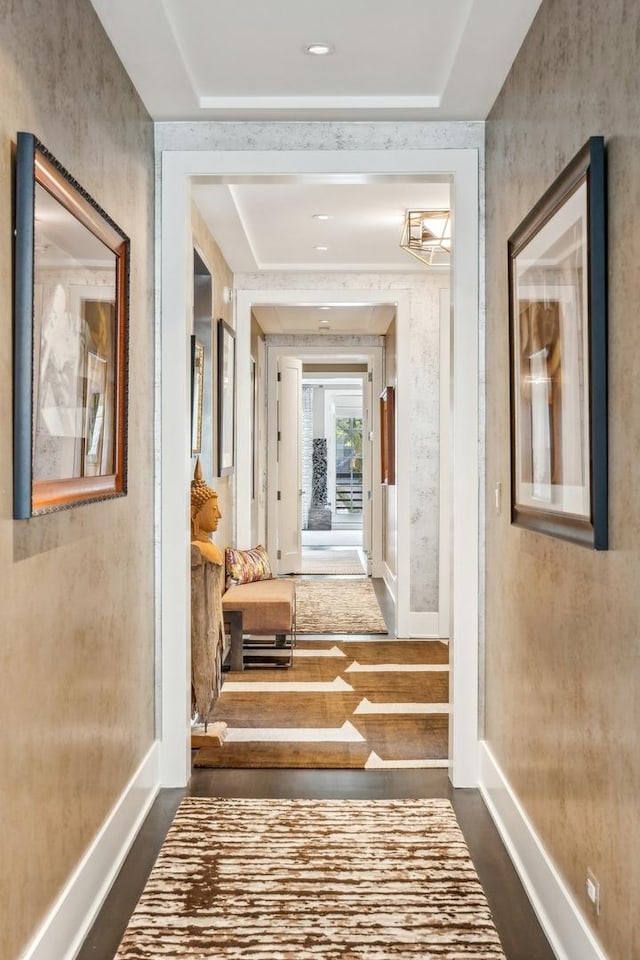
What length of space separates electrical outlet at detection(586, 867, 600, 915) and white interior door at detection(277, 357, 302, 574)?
721 centimetres

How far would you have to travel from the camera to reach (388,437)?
786 cm

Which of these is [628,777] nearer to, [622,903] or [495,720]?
[622,903]

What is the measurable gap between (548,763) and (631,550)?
931mm

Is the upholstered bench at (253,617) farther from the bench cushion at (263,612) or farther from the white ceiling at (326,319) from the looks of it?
the white ceiling at (326,319)

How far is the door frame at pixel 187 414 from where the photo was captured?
341 cm

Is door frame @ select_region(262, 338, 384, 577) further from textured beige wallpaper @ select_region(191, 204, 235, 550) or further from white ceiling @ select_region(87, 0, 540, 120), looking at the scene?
white ceiling @ select_region(87, 0, 540, 120)

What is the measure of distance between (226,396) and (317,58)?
9.21ft

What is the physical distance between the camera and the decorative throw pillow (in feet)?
18.9

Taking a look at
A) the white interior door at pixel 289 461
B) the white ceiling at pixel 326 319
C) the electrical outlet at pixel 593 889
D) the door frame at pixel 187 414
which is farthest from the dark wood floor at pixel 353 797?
the white interior door at pixel 289 461

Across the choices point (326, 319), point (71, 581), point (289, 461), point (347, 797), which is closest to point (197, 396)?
point (347, 797)

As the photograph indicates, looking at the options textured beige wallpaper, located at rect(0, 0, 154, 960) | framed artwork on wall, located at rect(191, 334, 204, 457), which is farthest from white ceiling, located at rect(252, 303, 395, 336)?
textured beige wallpaper, located at rect(0, 0, 154, 960)

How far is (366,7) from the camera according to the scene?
8.58ft

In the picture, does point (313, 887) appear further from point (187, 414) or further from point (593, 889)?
point (187, 414)

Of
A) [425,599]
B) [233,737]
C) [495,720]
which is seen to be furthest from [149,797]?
[425,599]
